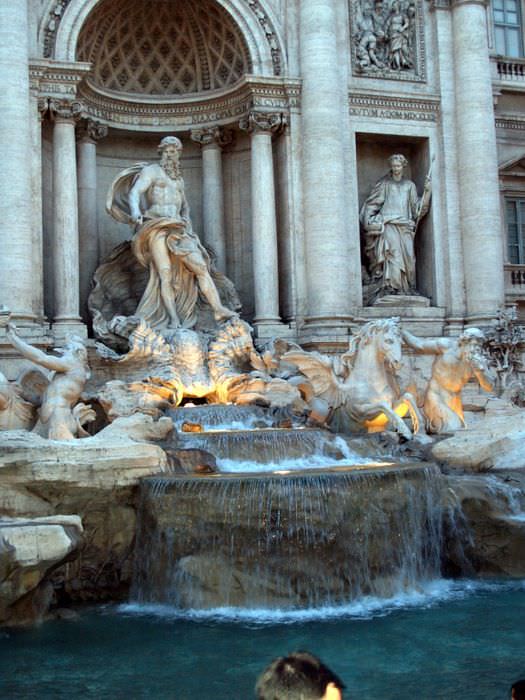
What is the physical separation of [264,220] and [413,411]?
4801 millimetres

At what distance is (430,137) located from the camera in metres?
18.3

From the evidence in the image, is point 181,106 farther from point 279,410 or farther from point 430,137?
point 279,410

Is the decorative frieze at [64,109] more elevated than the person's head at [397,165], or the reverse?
the decorative frieze at [64,109]

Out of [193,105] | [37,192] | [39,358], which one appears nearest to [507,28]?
[193,105]

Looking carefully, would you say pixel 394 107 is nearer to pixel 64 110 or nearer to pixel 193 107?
pixel 193 107

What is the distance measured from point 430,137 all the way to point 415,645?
12.1 metres

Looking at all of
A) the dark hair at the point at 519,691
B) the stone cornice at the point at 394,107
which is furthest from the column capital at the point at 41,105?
the dark hair at the point at 519,691

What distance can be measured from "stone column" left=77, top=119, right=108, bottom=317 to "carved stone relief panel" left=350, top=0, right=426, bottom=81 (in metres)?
4.90

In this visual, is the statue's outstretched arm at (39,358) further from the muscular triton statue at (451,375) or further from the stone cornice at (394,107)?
the stone cornice at (394,107)

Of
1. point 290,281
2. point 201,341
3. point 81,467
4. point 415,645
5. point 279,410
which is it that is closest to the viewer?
point 415,645

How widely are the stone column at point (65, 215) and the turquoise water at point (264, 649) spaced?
6829 mm

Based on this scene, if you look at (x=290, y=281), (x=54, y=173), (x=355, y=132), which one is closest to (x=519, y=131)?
(x=355, y=132)

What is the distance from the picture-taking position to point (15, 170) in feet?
49.8

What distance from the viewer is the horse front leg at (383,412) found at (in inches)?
525
